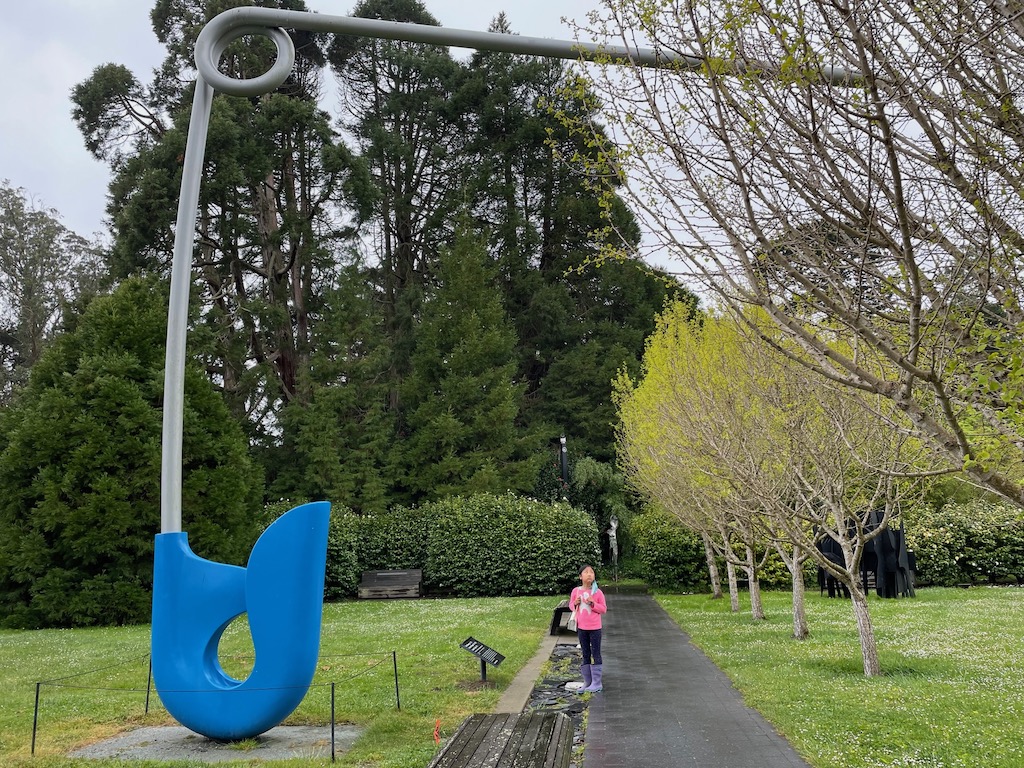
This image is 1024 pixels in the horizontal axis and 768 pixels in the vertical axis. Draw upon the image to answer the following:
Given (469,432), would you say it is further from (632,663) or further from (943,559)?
(632,663)

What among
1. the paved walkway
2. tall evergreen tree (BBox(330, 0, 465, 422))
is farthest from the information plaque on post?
tall evergreen tree (BBox(330, 0, 465, 422))

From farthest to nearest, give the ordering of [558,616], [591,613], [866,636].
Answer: [558,616]
[866,636]
[591,613]

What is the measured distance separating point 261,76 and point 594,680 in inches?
290

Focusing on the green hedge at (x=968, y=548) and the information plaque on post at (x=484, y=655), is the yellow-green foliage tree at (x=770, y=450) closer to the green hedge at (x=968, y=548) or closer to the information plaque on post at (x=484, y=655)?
the information plaque on post at (x=484, y=655)

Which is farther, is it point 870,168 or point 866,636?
point 866,636

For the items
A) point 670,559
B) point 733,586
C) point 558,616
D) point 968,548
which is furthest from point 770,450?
point 968,548

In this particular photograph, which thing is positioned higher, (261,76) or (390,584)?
(261,76)

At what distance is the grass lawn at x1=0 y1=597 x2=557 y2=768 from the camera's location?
7422 mm

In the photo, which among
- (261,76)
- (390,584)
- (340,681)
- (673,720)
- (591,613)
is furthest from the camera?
(390,584)

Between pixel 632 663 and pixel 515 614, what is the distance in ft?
26.0

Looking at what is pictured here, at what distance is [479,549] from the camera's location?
26109mm

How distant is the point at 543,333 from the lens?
126ft

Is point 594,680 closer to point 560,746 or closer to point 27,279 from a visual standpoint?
point 560,746

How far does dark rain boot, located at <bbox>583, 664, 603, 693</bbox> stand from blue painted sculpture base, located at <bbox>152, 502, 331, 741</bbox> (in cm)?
368
